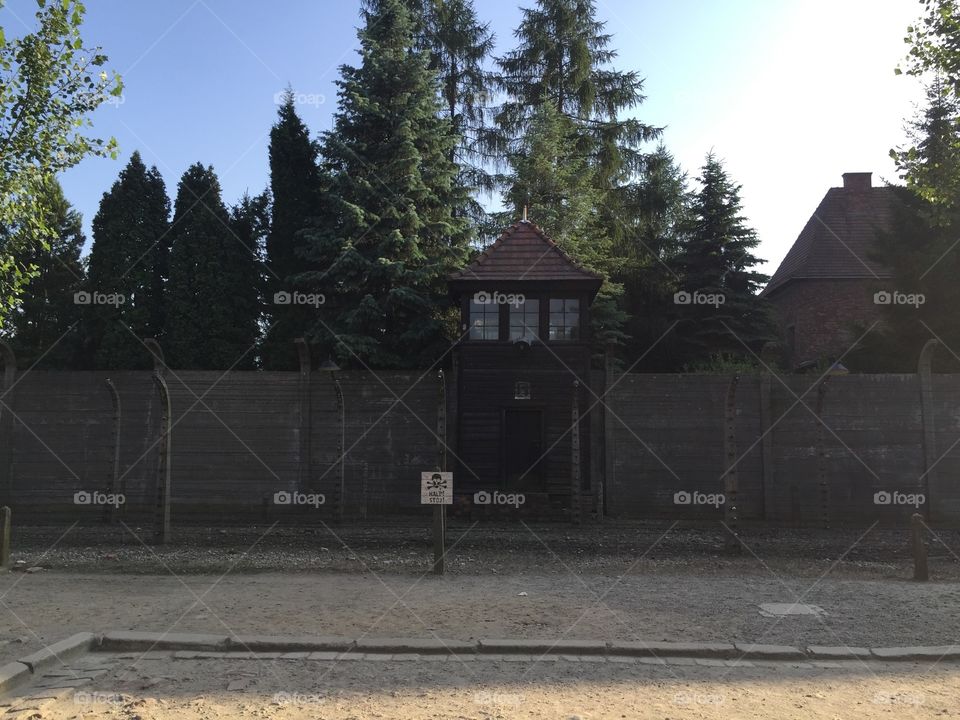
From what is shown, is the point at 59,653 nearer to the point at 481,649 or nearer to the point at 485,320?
the point at 481,649

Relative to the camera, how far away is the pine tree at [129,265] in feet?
79.5

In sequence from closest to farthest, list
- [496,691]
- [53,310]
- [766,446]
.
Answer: [496,691]
[766,446]
[53,310]

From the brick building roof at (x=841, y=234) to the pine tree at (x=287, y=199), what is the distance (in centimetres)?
1980

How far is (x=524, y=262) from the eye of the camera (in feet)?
57.5

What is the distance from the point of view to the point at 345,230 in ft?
69.2

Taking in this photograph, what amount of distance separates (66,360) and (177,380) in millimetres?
13101

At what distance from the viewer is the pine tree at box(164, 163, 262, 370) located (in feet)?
78.2

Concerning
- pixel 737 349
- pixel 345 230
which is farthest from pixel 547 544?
pixel 737 349

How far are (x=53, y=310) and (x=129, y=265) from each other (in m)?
5.27

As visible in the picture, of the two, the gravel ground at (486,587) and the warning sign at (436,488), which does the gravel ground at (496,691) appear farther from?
the warning sign at (436,488)

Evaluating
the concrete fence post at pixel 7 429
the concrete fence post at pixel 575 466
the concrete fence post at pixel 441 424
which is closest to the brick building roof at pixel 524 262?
the concrete fence post at pixel 441 424

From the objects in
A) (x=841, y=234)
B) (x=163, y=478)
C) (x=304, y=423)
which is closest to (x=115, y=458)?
(x=304, y=423)

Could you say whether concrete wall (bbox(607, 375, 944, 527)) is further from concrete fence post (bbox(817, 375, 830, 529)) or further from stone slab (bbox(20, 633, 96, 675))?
stone slab (bbox(20, 633, 96, 675))

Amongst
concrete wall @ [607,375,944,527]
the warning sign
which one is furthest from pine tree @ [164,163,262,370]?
the warning sign
